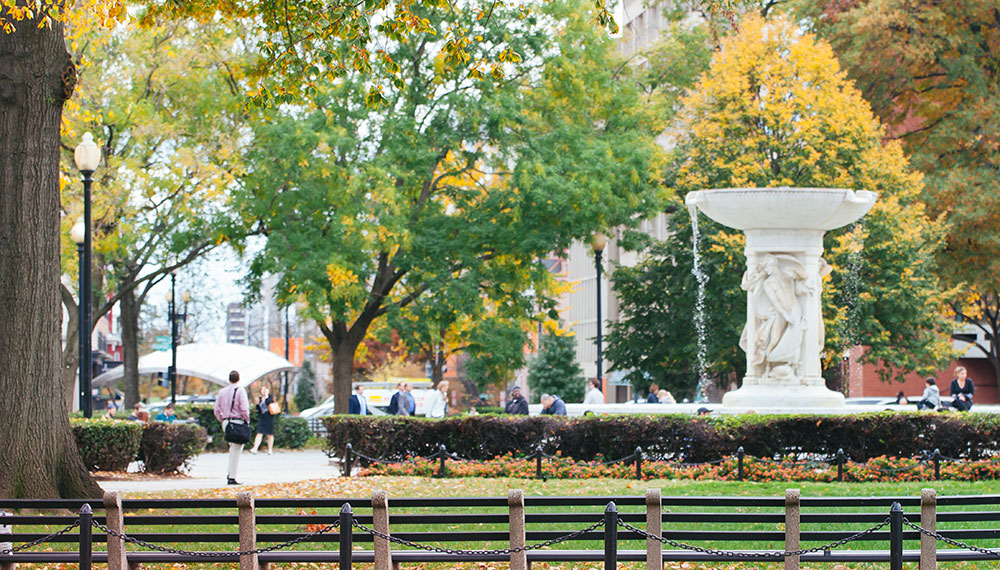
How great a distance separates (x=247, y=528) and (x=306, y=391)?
193 ft

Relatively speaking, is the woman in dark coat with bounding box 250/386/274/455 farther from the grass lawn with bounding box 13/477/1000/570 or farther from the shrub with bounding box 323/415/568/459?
the grass lawn with bounding box 13/477/1000/570

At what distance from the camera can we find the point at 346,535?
8523mm

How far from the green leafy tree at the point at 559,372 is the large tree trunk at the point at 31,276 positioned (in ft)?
172

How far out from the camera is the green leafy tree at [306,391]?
216ft

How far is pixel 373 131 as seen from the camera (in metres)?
30.5

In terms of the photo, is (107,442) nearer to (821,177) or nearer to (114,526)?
(114,526)

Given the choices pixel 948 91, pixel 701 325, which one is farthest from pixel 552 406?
pixel 948 91

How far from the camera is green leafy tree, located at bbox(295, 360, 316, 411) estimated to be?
6575cm

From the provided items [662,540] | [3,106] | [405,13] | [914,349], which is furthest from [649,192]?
[662,540]

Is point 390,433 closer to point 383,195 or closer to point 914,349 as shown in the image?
point 383,195

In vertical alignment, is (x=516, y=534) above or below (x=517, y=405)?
below

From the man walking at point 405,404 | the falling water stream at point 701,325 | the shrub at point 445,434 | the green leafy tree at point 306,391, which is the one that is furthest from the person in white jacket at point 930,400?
the green leafy tree at point 306,391

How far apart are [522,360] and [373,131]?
7.01 metres

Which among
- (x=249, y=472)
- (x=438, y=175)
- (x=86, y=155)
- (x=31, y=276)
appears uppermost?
(x=438, y=175)
